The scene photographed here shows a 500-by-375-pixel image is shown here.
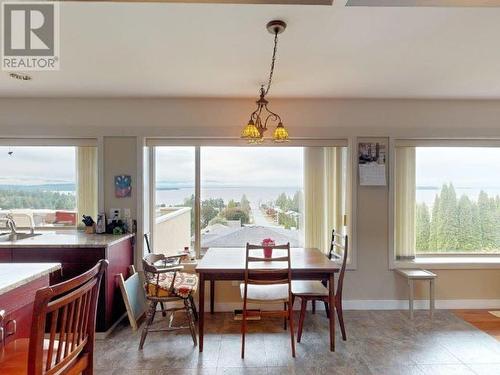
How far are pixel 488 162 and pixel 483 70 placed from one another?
1632 millimetres

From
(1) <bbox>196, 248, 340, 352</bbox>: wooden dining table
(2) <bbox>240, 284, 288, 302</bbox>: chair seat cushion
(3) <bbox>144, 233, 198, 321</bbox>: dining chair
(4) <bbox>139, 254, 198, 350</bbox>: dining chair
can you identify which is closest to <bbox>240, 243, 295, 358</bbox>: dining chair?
(2) <bbox>240, 284, 288, 302</bbox>: chair seat cushion

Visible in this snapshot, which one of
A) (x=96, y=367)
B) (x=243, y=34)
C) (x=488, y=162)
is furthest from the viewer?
(x=488, y=162)

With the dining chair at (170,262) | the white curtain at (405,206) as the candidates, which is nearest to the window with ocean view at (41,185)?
the dining chair at (170,262)

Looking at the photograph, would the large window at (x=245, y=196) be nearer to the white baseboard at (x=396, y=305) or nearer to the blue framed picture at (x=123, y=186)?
the blue framed picture at (x=123, y=186)

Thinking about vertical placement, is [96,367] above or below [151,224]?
below

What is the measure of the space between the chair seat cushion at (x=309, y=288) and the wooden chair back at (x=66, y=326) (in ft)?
5.87

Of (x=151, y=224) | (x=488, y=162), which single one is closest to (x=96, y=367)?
(x=151, y=224)

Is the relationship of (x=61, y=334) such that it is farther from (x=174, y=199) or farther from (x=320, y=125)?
(x=320, y=125)

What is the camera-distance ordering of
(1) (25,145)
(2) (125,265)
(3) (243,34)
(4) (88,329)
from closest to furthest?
1. (4) (88,329)
2. (3) (243,34)
3. (2) (125,265)
4. (1) (25,145)

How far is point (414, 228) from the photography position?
12.5ft

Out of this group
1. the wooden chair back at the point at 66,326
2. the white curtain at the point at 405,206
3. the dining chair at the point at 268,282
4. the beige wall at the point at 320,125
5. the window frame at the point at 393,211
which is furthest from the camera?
the white curtain at the point at 405,206

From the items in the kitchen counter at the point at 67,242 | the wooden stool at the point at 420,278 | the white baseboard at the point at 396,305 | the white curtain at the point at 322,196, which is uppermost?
the white curtain at the point at 322,196

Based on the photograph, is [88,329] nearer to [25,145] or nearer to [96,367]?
[96,367]

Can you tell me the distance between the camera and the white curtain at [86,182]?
3.67m
